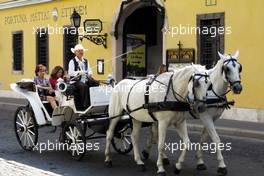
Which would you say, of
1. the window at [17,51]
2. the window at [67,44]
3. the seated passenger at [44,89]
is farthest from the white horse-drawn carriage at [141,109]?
the window at [17,51]

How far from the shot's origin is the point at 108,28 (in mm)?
20781

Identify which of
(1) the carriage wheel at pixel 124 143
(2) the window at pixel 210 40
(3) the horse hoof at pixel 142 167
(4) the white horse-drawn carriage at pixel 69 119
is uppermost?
(2) the window at pixel 210 40

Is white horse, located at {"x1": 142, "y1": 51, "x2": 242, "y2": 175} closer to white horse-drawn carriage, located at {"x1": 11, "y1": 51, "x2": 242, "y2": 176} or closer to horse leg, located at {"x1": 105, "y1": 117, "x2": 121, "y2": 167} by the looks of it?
white horse-drawn carriage, located at {"x1": 11, "y1": 51, "x2": 242, "y2": 176}

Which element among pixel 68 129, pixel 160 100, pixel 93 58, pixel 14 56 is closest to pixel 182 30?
pixel 93 58

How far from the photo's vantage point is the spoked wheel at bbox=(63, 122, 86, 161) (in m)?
9.48

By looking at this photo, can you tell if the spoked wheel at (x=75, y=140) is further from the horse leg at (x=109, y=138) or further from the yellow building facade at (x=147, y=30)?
the yellow building facade at (x=147, y=30)

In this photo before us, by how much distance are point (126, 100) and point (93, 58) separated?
42.1 ft

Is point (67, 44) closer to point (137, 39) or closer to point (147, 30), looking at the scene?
point (137, 39)

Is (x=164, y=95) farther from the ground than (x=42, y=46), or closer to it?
closer to it

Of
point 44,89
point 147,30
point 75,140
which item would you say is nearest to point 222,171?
point 75,140

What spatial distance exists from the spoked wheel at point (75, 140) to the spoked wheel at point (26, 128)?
86cm

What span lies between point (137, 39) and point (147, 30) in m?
0.65

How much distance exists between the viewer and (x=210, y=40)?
16.7m

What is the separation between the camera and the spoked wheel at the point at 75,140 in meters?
9.48
